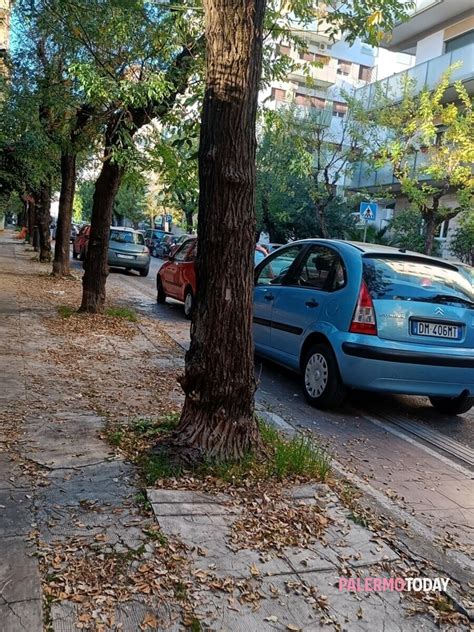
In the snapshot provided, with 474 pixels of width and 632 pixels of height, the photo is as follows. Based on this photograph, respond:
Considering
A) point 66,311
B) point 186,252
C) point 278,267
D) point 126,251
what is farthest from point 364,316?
point 126,251

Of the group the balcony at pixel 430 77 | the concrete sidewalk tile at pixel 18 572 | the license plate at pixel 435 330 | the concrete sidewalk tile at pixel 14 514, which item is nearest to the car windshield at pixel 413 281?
the license plate at pixel 435 330

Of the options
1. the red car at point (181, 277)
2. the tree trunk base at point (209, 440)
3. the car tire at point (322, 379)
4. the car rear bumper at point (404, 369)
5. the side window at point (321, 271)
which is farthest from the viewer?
the red car at point (181, 277)

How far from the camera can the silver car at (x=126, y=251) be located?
70.9 ft

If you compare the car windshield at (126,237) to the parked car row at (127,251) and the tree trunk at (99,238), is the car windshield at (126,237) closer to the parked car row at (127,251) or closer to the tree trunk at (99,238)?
the parked car row at (127,251)

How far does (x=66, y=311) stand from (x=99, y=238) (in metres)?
→ 1.47

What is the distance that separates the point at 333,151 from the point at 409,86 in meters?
4.58

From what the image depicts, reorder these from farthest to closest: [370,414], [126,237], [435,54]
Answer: [435,54] < [126,237] < [370,414]

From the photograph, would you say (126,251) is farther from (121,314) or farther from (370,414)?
(370,414)

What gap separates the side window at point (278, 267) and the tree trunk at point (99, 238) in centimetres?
346

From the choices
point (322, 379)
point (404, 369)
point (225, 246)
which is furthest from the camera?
point (322, 379)

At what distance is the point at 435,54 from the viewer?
2648 cm

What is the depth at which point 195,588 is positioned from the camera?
271 cm

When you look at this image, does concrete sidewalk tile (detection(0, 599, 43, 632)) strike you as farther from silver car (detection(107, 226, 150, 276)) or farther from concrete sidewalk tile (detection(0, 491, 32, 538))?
silver car (detection(107, 226, 150, 276))

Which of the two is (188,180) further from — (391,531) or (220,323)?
(391,531)
